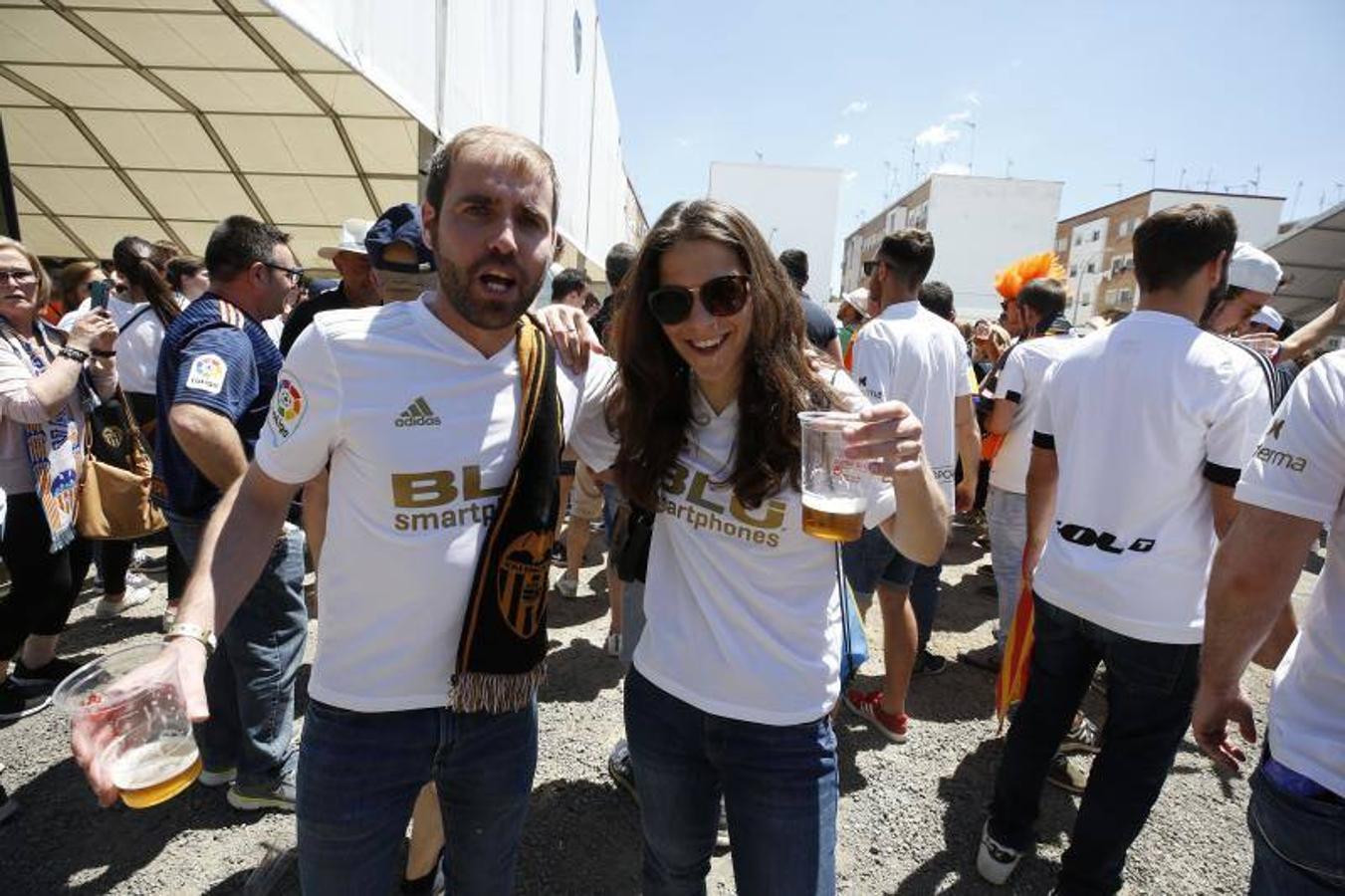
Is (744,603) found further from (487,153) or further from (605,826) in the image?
(605,826)

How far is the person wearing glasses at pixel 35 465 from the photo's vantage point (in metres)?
2.99

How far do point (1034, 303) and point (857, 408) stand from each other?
12.1ft

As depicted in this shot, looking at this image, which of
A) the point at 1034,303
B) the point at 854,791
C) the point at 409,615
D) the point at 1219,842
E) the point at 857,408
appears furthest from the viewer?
the point at 1034,303

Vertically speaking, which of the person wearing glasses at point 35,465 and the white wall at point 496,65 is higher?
the white wall at point 496,65

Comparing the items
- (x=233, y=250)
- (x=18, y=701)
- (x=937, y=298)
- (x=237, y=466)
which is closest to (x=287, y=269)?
(x=233, y=250)

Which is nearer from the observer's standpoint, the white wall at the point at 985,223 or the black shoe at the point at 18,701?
the black shoe at the point at 18,701

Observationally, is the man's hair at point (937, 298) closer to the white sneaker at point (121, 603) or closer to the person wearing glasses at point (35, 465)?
the person wearing glasses at point (35, 465)

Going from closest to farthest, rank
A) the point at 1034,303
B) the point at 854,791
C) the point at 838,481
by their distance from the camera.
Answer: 1. the point at 838,481
2. the point at 854,791
3. the point at 1034,303

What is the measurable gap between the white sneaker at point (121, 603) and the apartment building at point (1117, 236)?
172ft

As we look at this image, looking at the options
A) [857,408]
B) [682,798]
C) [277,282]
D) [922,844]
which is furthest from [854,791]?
[277,282]

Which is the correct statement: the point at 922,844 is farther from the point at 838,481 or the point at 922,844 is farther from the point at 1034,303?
the point at 1034,303

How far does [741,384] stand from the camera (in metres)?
1.62

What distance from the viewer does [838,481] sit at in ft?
4.45

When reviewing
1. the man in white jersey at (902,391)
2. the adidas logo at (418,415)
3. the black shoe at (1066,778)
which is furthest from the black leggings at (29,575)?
the black shoe at (1066,778)
